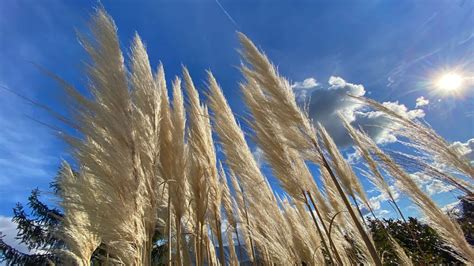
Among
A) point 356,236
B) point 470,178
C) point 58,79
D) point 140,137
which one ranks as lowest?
point 470,178

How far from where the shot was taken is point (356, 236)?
260 centimetres

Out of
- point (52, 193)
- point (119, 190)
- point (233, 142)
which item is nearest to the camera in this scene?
point (119, 190)

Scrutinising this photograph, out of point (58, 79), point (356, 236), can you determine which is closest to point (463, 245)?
point (356, 236)

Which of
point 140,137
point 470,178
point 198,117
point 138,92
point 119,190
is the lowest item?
point 470,178

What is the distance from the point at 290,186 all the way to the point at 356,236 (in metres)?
1.12

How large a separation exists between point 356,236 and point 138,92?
2159 mm

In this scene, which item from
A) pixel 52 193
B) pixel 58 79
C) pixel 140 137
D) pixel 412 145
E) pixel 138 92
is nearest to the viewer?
pixel 412 145

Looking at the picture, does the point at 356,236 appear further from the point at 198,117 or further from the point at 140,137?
the point at 140,137

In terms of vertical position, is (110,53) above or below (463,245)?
above

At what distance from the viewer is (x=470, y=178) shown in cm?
106

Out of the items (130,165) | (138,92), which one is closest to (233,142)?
(138,92)

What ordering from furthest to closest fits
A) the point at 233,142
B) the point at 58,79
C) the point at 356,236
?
the point at 356,236, the point at 233,142, the point at 58,79

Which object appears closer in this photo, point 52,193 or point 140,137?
point 140,137

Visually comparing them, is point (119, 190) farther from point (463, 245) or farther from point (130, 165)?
point (463, 245)
